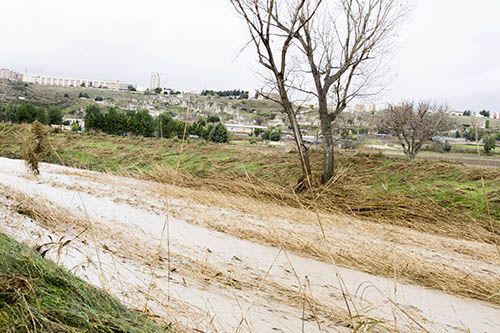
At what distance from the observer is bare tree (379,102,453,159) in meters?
14.2

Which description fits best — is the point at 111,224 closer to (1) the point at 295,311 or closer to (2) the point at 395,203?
(1) the point at 295,311

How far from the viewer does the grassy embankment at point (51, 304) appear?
141 centimetres

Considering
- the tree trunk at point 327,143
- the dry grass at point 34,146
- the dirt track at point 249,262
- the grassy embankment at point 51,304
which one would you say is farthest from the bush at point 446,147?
the grassy embankment at point 51,304

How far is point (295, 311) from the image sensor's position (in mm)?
2689

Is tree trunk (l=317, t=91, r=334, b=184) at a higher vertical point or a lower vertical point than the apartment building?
lower

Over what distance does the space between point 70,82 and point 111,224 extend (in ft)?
517

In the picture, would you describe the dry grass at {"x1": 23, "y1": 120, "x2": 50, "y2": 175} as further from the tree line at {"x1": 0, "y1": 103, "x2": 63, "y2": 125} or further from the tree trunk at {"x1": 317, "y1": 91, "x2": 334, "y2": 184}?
the tree line at {"x1": 0, "y1": 103, "x2": 63, "y2": 125}

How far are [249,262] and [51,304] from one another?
2.86 meters

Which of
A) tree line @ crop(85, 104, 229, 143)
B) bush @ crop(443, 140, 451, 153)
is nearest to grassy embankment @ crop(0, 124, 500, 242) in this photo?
bush @ crop(443, 140, 451, 153)

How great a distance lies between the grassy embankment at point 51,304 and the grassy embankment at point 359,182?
169cm

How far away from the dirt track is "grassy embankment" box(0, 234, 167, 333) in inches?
15.2

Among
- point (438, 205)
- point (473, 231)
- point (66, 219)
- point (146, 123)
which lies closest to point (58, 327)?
point (66, 219)

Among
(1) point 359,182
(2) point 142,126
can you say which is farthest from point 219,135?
(1) point 359,182

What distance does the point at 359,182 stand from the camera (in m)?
9.06
